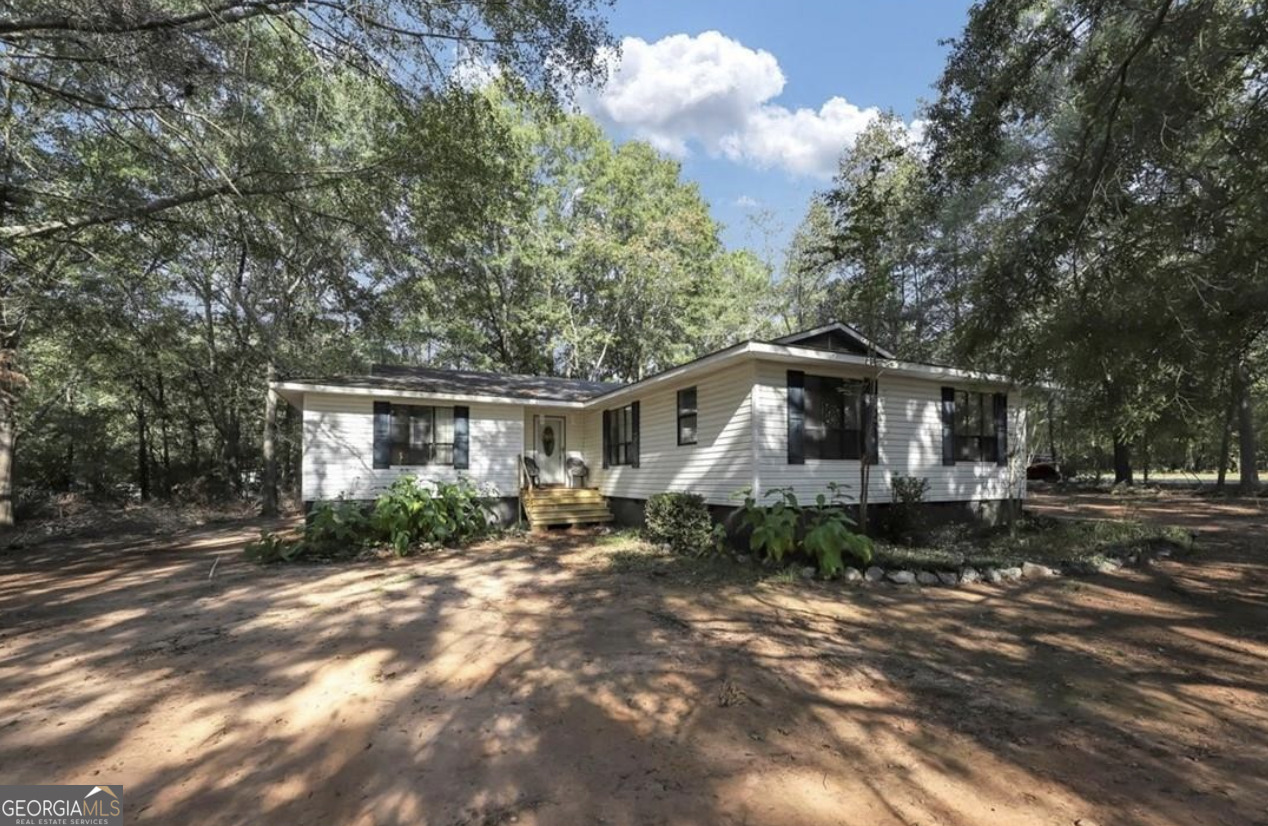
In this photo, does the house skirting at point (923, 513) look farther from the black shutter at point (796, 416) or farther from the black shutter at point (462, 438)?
the black shutter at point (462, 438)

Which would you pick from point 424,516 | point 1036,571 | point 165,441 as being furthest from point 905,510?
point 165,441

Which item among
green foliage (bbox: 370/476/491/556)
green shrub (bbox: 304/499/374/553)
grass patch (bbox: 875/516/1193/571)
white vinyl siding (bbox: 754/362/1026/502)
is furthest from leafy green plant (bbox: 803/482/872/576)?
green shrub (bbox: 304/499/374/553)

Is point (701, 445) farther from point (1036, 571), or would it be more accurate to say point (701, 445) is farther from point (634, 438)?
point (1036, 571)

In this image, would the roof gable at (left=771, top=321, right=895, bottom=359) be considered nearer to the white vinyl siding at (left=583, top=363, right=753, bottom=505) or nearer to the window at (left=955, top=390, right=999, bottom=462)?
the white vinyl siding at (left=583, top=363, right=753, bottom=505)

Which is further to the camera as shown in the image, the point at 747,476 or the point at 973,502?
the point at 973,502

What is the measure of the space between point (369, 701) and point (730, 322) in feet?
74.4

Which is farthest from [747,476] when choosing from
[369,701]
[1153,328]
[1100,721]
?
[369,701]

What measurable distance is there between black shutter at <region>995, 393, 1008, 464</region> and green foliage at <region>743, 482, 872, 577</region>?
15.9 ft

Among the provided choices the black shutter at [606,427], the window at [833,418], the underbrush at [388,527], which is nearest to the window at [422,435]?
the underbrush at [388,527]

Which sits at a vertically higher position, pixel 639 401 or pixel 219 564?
pixel 639 401

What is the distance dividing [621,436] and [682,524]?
4.02 meters

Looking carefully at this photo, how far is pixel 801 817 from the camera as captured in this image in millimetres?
2654

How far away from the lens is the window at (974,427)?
453 inches

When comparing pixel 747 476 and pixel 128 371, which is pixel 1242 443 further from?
pixel 128 371
